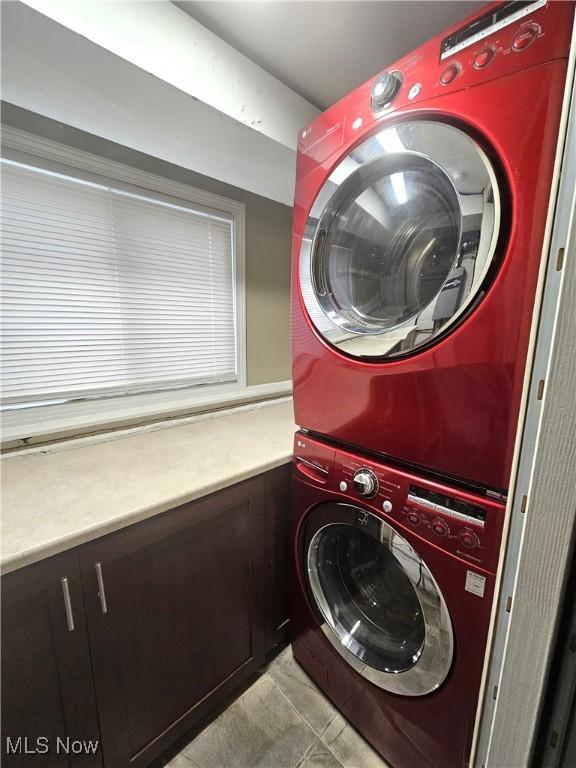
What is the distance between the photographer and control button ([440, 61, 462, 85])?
660 millimetres

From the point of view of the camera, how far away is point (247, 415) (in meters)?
1.81

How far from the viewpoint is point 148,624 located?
0.94 meters

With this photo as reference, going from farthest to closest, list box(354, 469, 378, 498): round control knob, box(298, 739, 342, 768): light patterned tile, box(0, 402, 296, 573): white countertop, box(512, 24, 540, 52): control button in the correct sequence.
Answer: box(298, 739, 342, 768): light patterned tile
box(354, 469, 378, 498): round control knob
box(0, 402, 296, 573): white countertop
box(512, 24, 540, 52): control button

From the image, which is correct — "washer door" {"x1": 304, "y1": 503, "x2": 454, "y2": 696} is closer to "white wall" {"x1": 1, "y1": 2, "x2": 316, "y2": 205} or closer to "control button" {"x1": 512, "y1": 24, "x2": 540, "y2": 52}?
"control button" {"x1": 512, "y1": 24, "x2": 540, "y2": 52}

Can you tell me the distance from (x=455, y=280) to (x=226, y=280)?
137 centimetres

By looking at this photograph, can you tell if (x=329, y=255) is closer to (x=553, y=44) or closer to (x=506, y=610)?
(x=553, y=44)

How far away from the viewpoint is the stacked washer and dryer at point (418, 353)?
604 mm

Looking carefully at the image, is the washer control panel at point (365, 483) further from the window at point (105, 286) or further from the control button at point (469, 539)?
the window at point (105, 286)

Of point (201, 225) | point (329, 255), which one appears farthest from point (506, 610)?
point (201, 225)

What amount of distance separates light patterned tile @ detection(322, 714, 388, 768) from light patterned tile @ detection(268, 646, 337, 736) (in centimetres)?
3

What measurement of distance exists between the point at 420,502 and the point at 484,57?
98cm

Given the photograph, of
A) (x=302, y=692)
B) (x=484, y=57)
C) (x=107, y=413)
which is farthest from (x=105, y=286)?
(x=302, y=692)

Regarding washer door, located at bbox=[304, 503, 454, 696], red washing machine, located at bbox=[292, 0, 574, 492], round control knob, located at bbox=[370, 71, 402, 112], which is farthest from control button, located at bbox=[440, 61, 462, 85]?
washer door, located at bbox=[304, 503, 454, 696]

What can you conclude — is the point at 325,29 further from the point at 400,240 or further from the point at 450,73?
the point at 400,240
